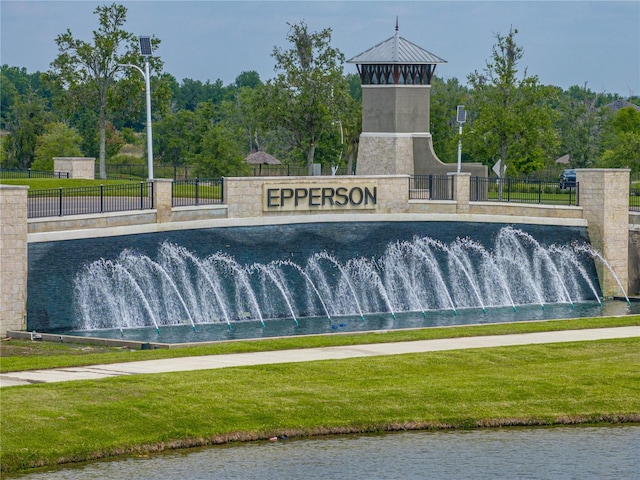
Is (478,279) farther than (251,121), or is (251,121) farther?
(251,121)

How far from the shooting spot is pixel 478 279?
4816 cm

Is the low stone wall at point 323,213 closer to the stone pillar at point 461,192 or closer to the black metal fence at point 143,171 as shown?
the stone pillar at point 461,192

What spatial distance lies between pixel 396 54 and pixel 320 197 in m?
14.4

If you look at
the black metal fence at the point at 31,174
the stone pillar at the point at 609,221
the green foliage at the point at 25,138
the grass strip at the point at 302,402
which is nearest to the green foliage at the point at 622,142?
the stone pillar at the point at 609,221

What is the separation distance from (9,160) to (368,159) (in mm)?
36989

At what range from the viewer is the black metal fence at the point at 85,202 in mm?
42922

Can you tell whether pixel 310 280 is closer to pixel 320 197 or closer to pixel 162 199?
pixel 320 197

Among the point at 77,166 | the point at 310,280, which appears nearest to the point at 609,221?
the point at 310,280

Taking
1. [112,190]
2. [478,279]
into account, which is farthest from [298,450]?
[112,190]

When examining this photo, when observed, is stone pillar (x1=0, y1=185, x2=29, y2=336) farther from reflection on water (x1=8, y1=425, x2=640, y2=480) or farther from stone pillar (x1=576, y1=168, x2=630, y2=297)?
stone pillar (x1=576, y1=168, x2=630, y2=297)

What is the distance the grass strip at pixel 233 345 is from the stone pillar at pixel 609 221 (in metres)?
11.1

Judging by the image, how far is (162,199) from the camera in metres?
43.2

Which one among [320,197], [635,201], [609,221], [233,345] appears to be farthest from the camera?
[635,201]

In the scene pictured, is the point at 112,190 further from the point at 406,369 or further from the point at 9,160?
the point at 9,160
